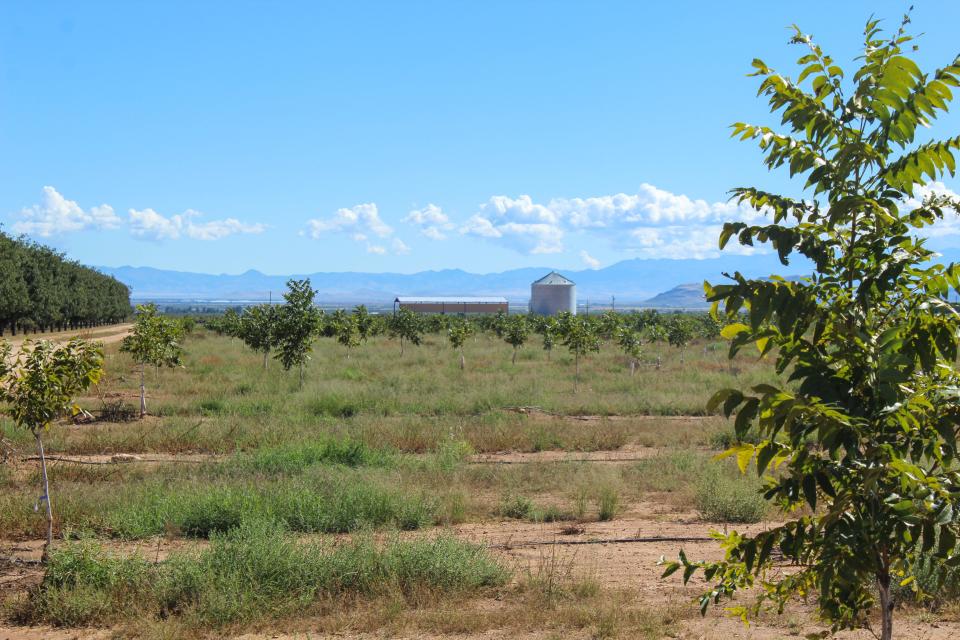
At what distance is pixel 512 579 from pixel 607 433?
33.7ft

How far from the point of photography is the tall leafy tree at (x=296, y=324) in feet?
85.2

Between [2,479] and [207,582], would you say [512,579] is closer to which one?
[207,582]

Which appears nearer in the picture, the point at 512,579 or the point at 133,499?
the point at 512,579

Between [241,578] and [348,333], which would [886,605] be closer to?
[241,578]

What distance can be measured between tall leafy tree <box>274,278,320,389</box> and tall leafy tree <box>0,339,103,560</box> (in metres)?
16.5

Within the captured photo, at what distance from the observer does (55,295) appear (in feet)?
203

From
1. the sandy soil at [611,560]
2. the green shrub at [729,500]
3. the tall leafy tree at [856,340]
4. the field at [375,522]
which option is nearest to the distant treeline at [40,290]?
the field at [375,522]

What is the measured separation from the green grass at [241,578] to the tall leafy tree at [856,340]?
4.85m

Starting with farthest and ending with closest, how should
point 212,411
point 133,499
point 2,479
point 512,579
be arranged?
1. point 212,411
2. point 2,479
3. point 133,499
4. point 512,579

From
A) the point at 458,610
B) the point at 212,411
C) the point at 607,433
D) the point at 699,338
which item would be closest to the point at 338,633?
the point at 458,610

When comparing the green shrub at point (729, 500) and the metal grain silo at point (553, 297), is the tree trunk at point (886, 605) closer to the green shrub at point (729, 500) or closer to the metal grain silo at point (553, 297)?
the green shrub at point (729, 500)

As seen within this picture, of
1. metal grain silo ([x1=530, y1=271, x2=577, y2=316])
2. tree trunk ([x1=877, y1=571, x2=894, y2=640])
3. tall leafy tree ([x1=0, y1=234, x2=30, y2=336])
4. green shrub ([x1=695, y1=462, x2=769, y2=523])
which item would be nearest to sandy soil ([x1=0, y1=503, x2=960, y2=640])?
green shrub ([x1=695, y1=462, x2=769, y2=523])

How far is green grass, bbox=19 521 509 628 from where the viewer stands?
7332mm

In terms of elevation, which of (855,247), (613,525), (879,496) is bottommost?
(613,525)
